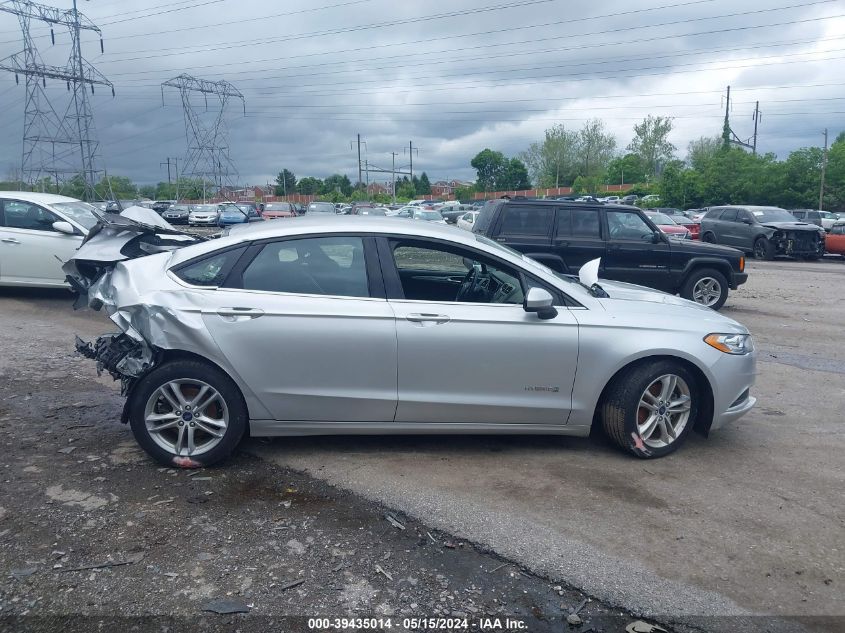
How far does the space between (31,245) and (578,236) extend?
8279 millimetres

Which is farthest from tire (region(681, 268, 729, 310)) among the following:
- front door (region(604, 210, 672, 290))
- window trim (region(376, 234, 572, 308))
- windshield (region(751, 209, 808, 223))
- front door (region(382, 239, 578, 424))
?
windshield (region(751, 209, 808, 223))

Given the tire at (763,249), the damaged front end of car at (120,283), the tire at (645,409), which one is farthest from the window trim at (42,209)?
the tire at (763,249)

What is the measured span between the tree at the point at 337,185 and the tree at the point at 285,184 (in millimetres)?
4272

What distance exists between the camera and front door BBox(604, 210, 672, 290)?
11.6 meters

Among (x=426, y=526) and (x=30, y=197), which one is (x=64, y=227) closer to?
(x=30, y=197)

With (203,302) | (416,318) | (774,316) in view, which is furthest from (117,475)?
(774,316)

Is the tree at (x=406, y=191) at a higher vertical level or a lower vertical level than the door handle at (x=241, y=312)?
higher

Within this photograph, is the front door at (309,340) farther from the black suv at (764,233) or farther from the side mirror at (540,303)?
the black suv at (764,233)

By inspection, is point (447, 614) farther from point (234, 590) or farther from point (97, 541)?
point (97, 541)

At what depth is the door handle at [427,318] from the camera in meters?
4.88

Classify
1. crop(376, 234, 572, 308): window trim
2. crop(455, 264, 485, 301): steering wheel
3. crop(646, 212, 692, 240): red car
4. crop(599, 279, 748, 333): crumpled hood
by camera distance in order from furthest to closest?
crop(646, 212, 692, 240): red car
crop(455, 264, 485, 301): steering wheel
crop(599, 279, 748, 333): crumpled hood
crop(376, 234, 572, 308): window trim

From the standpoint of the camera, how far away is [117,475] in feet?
15.7

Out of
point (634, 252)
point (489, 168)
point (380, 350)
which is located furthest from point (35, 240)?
point (489, 168)

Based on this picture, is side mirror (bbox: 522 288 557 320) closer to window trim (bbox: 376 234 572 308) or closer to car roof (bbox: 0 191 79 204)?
window trim (bbox: 376 234 572 308)
